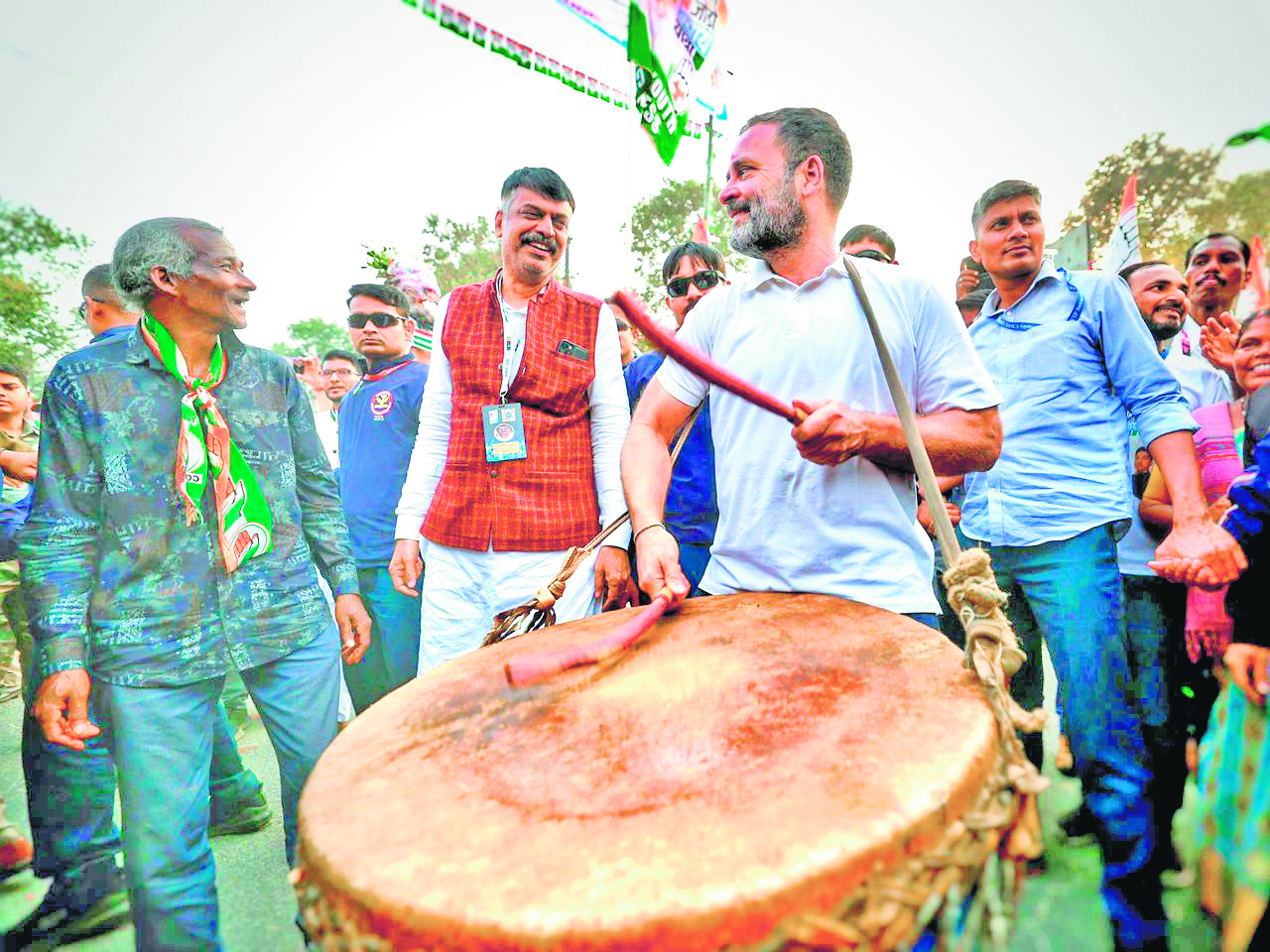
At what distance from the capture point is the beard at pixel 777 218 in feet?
4.92

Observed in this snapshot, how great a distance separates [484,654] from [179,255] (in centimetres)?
119

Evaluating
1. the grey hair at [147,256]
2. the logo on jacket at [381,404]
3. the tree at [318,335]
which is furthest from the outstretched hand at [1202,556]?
the tree at [318,335]

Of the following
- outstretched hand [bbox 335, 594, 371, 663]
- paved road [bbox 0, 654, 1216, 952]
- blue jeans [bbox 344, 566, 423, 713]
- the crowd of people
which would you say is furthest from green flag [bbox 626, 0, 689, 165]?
paved road [bbox 0, 654, 1216, 952]

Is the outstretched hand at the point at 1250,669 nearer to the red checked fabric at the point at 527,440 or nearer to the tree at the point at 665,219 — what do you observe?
the red checked fabric at the point at 527,440

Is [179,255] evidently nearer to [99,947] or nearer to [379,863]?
[379,863]

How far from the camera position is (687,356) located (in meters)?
1.03

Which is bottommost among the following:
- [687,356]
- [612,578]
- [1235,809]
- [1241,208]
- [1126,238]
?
[1235,809]

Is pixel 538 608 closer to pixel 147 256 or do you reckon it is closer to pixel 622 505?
pixel 622 505

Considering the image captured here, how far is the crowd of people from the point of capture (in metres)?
1.34

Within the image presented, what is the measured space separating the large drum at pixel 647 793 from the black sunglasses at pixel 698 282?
6.45 ft

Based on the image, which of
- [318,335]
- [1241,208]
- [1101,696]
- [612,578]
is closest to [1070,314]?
[1101,696]

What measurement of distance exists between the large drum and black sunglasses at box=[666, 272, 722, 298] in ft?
6.45

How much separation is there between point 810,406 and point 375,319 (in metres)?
2.58

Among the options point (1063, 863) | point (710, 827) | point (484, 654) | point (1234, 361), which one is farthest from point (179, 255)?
point (1234, 361)
